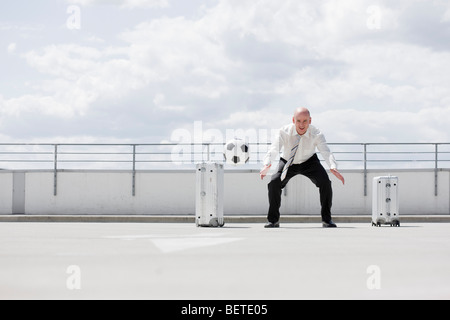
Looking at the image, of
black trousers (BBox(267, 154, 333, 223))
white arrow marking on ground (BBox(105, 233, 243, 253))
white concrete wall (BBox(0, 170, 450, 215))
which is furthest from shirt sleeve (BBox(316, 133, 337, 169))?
white concrete wall (BBox(0, 170, 450, 215))

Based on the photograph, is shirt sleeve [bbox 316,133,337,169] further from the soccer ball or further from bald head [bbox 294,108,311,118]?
the soccer ball

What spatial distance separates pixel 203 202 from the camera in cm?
1278

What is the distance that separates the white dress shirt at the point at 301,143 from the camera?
1236cm

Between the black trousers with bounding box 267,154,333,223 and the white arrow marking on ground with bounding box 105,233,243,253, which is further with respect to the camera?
the black trousers with bounding box 267,154,333,223

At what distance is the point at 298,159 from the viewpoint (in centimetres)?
1251

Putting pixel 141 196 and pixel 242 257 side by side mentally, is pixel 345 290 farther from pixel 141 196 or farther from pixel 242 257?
Answer: pixel 141 196

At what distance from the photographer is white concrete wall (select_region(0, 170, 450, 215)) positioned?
1995cm

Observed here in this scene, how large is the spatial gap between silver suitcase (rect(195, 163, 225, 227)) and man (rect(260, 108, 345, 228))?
1.03 meters

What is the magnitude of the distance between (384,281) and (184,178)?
1522cm

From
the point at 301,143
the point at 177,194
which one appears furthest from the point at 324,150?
the point at 177,194

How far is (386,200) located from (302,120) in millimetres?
2653

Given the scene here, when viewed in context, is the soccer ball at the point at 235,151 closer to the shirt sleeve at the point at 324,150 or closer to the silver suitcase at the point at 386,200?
the silver suitcase at the point at 386,200

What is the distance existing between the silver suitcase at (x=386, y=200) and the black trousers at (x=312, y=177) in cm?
142

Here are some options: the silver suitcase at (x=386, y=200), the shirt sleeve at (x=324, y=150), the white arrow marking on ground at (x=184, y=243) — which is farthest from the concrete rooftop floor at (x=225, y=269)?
the silver suitcase at (x=386, y=200)
